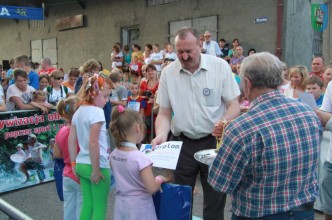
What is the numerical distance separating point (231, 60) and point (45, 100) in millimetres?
7244

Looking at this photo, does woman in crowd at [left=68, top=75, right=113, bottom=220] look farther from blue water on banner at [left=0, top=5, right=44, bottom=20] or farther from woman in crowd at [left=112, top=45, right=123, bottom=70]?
blue water on banner at [left=0, top=5, right=44, bottom=20]

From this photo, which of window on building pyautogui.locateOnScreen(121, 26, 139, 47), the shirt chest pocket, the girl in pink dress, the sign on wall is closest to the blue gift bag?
the girl in pink dress

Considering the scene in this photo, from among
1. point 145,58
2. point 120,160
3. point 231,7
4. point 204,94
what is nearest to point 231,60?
point 231,7

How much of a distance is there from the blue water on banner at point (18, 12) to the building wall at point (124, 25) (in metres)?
3.89

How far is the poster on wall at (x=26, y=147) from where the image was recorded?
5367 millimetres

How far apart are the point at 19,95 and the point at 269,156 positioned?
15.9 ft

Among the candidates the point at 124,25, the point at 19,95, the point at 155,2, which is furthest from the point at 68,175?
the point at 124,25

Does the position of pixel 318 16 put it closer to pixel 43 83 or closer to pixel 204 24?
pixel 204 24

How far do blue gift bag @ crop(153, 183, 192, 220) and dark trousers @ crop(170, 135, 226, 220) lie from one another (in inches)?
27.9

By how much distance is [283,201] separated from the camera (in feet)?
6.56

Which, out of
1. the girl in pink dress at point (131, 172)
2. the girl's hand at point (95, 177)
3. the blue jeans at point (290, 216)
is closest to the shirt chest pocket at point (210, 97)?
the girl in pink dress at point (131, 172)

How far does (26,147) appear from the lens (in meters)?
5.63

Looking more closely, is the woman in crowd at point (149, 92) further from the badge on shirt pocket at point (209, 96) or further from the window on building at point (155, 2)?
the window on building at point (155, 2)

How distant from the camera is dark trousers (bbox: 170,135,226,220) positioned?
338cm
